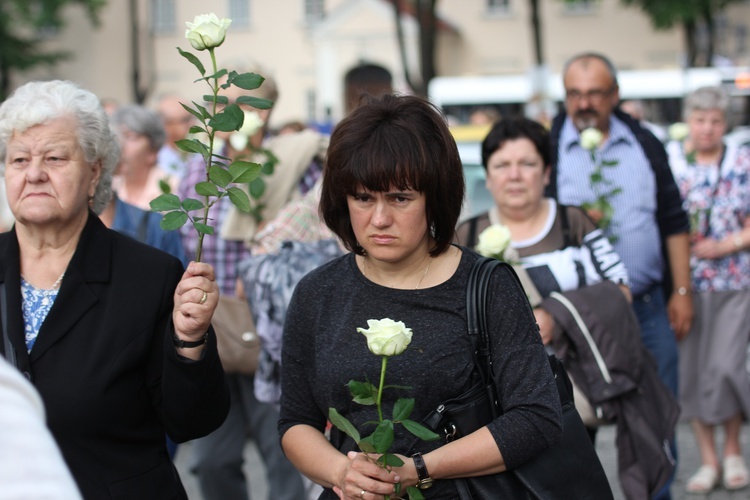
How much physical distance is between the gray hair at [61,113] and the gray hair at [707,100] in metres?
4.95

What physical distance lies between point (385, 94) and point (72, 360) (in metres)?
1.07

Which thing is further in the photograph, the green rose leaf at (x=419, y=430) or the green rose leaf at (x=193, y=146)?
the green rose leaf at (x=193, y=146)

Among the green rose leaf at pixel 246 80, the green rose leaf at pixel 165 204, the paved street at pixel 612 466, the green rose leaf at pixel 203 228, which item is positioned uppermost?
the green rose leaf at pixel 246 80

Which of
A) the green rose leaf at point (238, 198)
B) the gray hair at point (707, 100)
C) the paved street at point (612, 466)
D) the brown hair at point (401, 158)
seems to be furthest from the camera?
the gray hair at point (707, 100)

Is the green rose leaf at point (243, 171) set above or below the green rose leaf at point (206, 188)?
above

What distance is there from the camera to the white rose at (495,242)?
4293 mm

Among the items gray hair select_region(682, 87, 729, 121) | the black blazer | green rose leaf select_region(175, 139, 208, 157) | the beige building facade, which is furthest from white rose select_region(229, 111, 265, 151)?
the beige building facade

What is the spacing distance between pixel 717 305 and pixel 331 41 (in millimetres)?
40908

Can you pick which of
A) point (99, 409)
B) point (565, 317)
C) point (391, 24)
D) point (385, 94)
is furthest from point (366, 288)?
point (391, 24)

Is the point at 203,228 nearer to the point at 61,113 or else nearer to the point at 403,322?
the point at 403,322

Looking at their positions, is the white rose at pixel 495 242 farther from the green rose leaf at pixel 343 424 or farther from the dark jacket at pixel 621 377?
the green rose leaf at pixel 343 424

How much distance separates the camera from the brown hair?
2990 mm

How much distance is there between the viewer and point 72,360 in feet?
10.3

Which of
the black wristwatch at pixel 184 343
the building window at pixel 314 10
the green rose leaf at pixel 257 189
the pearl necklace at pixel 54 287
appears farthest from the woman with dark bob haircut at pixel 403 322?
the building window at pixel 314 10
